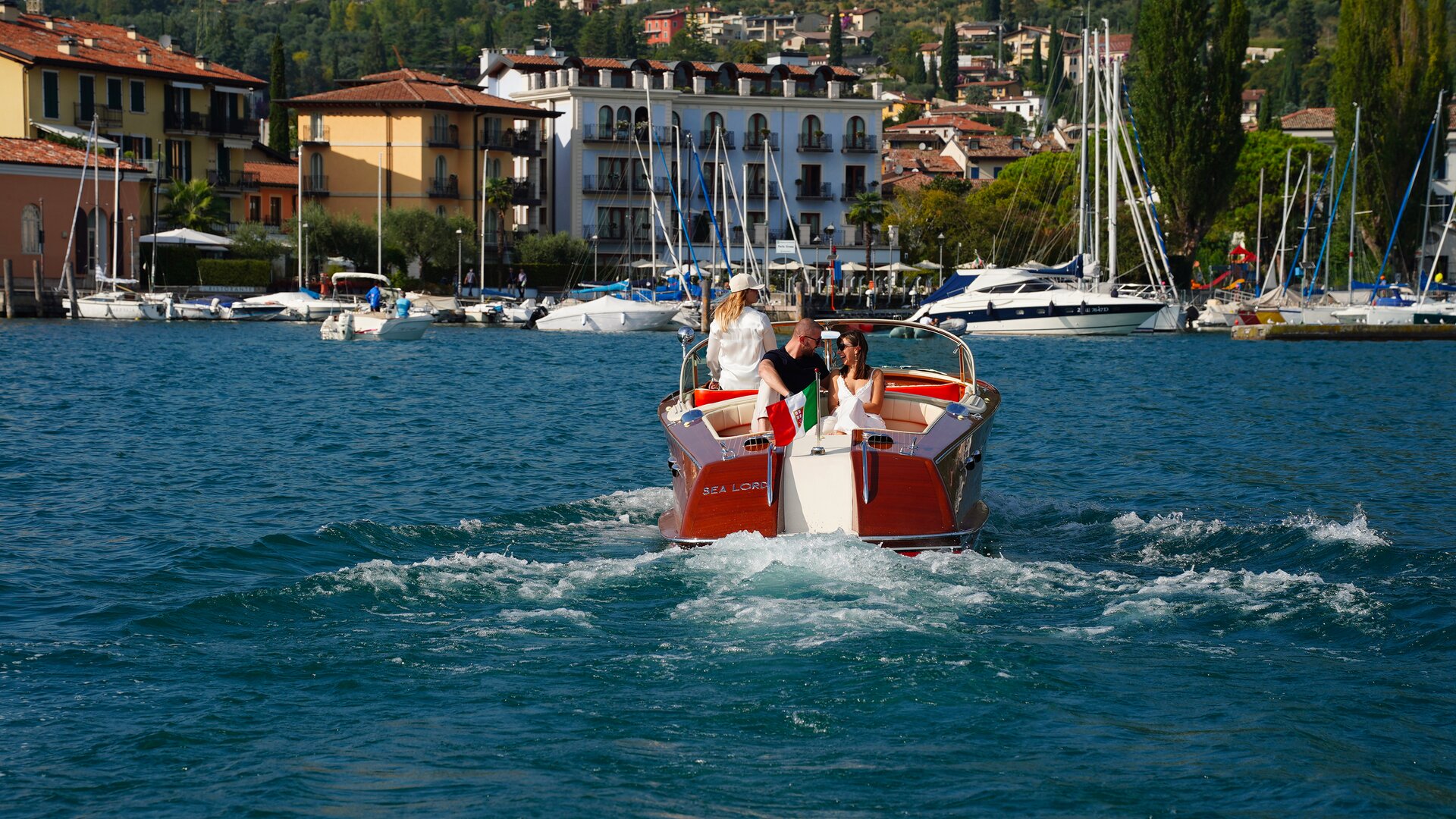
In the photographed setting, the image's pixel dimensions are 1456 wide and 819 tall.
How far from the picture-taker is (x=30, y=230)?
69375 millimetres

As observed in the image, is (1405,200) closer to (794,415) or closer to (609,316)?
(609,316)

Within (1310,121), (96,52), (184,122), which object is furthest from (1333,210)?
(96,52)

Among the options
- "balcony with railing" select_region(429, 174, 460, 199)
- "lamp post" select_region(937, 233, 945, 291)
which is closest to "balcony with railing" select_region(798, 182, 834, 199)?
"lamp post" select_region(937, 233, 945, 291)

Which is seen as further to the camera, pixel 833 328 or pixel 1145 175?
pixel 1145 175

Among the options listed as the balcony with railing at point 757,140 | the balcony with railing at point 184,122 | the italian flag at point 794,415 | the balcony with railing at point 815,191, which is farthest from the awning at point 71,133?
the italian flag at point 794,415

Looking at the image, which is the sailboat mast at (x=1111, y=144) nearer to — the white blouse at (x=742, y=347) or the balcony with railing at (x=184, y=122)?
the balcony with railing at (x=184, y=122)

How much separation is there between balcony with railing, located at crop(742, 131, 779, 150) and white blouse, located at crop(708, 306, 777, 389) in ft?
277

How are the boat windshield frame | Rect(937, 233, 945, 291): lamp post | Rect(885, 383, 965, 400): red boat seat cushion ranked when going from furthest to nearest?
Rect(937, 233, 945, 291): lamp post → Rect(885, 383, 965, 400): red boat seat cushion → the boat windshield frame

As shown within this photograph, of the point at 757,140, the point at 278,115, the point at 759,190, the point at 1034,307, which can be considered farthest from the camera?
the point at 278,115

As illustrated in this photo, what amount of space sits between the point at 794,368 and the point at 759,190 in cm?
8687

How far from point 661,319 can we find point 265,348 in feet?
71.2

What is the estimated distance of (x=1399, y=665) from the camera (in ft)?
37.6

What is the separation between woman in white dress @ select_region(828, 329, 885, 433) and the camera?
45.7 feet

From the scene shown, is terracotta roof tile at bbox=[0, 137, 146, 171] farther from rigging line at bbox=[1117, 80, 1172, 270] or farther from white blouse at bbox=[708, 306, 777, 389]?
white blouse at bbox=[708, 306, 777, 389]
